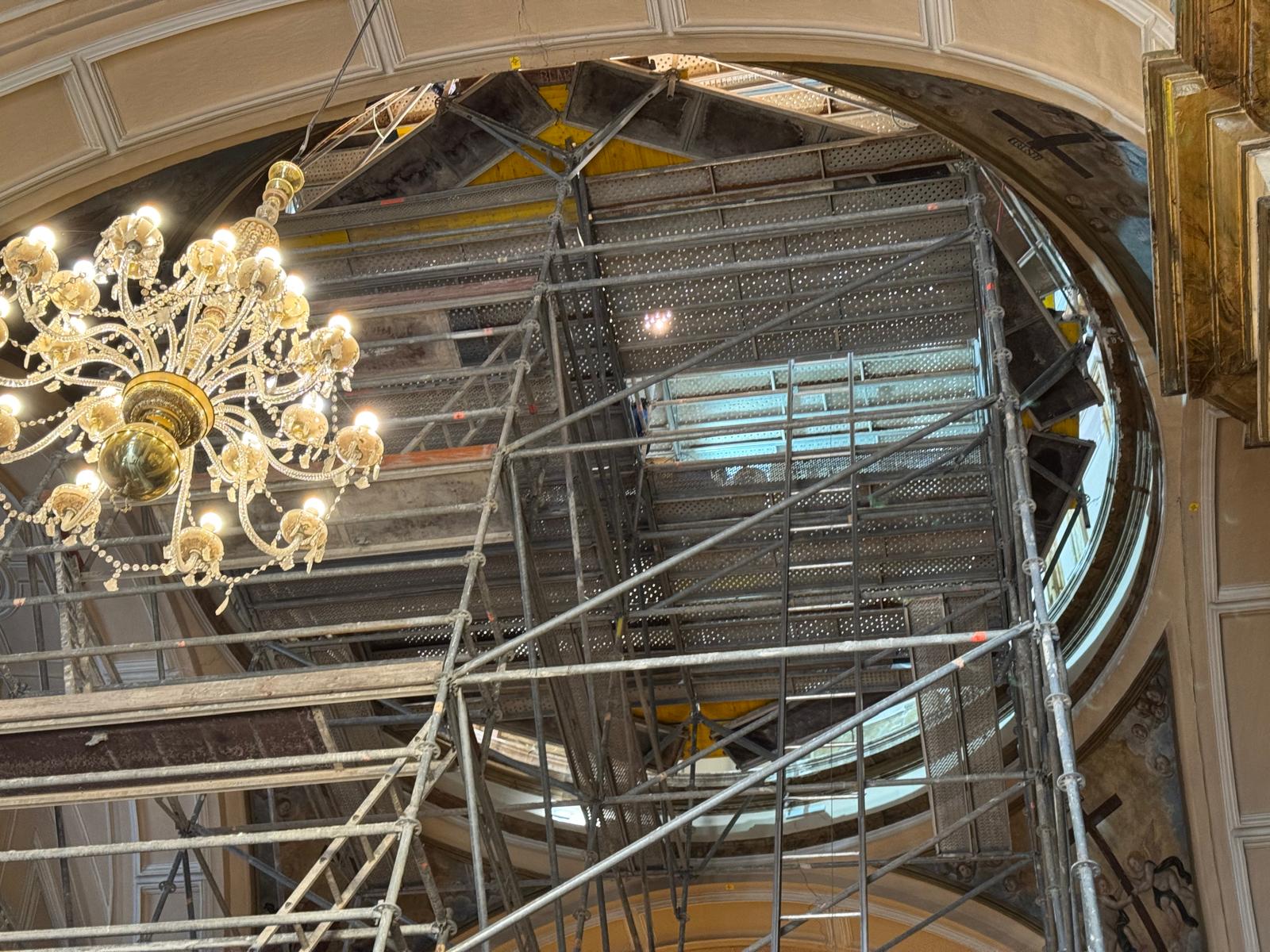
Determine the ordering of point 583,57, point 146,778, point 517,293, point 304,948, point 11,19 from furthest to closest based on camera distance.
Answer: point 517,293
point 583,57
point 11,19
point 146,778
point 304,948

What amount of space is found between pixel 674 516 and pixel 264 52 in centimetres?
399

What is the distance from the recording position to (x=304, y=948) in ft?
15.7

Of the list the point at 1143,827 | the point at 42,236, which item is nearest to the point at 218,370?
the point at 42,236

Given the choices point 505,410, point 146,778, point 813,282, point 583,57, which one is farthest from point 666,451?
point 146,778

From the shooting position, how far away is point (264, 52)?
6273 mm

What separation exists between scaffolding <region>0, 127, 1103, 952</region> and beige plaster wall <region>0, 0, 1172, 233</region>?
131 centimetres

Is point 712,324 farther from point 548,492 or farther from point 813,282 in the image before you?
point 548,492

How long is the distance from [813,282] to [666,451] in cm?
158

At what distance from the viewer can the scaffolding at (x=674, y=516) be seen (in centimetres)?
673

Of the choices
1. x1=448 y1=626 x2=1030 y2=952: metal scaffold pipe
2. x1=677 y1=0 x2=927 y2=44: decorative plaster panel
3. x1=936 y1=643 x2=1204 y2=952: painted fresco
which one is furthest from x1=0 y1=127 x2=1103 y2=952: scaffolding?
x1=677 y1=0 x2=927 y2=44: decorative plaster panel

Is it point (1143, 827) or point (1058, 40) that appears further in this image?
point (1143, 827)

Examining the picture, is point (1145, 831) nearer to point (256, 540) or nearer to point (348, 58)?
point (256, 540)

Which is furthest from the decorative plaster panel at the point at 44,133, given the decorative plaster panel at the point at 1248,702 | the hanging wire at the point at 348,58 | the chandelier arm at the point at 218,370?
the decorative plaster panel at the point at 1248,702

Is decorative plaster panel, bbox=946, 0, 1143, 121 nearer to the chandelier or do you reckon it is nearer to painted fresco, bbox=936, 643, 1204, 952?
the chandelier
